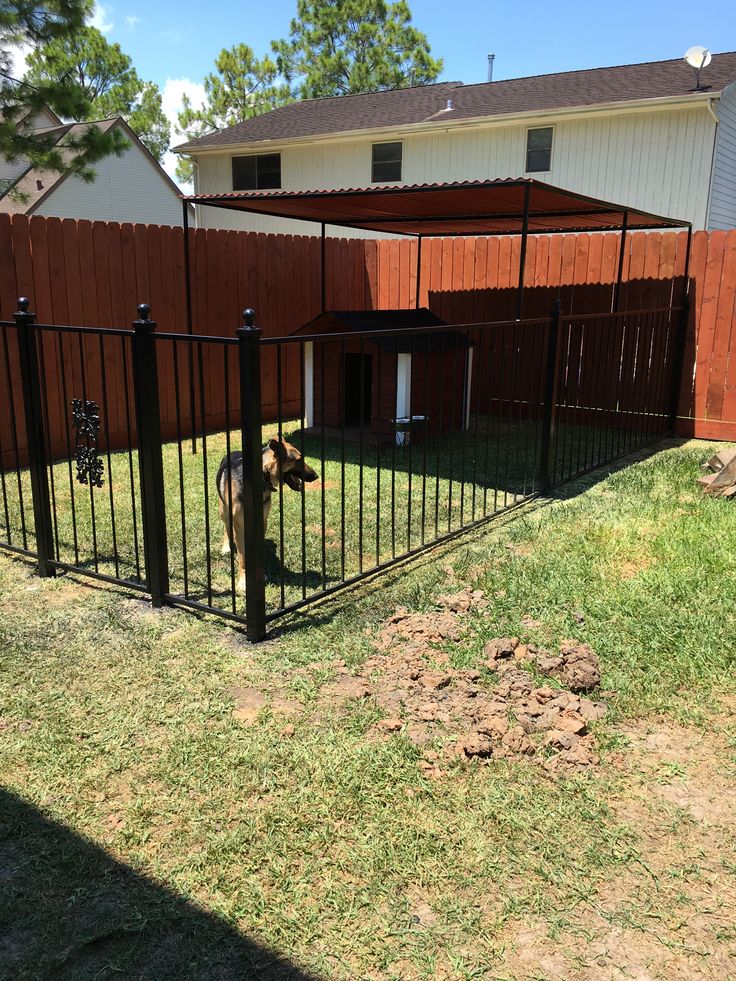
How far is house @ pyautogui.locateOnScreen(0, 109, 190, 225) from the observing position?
854 inches

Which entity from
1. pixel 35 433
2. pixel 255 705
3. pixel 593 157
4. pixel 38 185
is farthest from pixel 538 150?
pixel 38 185

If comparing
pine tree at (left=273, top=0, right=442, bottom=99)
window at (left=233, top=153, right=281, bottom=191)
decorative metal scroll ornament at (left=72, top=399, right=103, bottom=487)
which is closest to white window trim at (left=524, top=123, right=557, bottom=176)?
window at (left=233, top=153, right=281, bottom=191)

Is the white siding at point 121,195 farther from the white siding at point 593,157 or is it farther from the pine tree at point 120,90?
the pine tree at point 120,90

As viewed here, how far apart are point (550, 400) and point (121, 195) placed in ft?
71.6

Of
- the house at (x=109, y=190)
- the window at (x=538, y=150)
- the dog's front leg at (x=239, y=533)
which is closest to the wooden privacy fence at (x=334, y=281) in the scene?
the dog's front leg at (x=239, y=533)

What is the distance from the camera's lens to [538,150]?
14.4 m

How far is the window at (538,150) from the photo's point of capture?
563 inches

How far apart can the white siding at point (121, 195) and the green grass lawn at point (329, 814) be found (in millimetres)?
21192

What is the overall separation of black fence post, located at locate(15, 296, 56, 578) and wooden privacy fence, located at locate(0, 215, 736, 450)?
2407mm

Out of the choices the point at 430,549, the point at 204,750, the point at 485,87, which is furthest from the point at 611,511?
the point at 485,87

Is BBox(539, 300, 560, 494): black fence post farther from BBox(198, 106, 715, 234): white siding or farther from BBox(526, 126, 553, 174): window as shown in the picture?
BBox(526, 126, 553, 174): window

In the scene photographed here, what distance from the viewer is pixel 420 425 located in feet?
27.4

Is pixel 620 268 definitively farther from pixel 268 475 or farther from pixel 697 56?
pixel 697 56

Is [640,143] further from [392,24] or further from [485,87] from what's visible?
[392,24]
